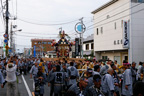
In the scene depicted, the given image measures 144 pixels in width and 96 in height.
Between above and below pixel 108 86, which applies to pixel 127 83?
below

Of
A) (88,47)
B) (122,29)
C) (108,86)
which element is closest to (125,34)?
(122,29)

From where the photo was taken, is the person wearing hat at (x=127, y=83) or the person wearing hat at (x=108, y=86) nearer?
the person wearing hat at (x=108, y=86)

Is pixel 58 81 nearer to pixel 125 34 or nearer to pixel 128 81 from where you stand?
pixel 128 81

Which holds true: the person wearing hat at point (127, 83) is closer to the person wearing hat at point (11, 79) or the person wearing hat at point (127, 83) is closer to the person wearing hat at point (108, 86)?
the person wearing hat at point (108, 86)

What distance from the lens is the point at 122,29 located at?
2405 cm

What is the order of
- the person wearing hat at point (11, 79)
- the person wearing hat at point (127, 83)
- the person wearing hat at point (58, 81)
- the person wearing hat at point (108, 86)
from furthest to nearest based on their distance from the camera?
the person wearing hat at point (11, 79), the person wearing hat at point (58, 81), the person wearing hat at point (127, 83), the person wearing hat at point (108, 86)

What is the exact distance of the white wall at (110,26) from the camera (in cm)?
2600

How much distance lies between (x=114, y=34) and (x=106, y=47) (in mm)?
3170

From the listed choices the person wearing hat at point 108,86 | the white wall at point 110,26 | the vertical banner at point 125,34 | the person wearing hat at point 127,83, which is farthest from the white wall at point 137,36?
the person wearing hat at point 108,86

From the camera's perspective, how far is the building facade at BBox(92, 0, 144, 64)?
2428 centimetres

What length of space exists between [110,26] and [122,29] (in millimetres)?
4979

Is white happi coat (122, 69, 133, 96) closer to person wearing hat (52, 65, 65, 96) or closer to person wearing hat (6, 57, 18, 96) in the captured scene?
person wearing hat (52, 65, 65, 96)

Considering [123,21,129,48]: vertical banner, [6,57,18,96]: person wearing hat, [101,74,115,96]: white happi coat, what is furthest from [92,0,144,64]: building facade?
[101,74,115,96]: white happi coat

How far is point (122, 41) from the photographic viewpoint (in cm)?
2472
